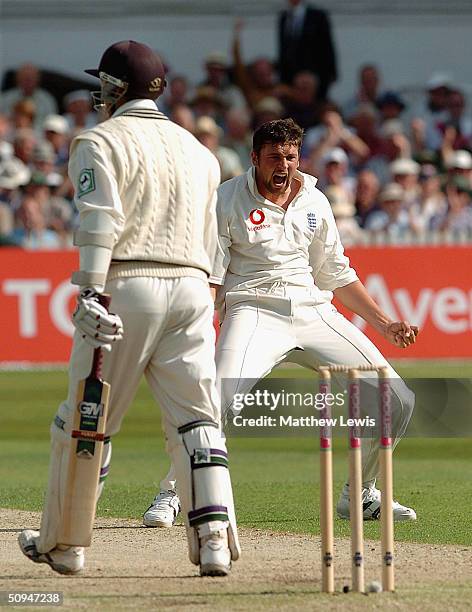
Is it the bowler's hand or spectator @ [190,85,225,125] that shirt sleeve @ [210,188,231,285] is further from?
spectator @ [190,85,225,125]

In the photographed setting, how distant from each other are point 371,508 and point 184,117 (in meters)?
12.7

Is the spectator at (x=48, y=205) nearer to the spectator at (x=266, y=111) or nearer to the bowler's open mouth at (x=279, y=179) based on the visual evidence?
the spectator at (x=266, y=111)

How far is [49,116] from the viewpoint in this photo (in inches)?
856

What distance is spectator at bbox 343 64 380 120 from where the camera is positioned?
21.9 meters

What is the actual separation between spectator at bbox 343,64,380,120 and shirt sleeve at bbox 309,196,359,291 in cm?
1415

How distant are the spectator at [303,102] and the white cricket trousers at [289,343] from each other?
13.7m

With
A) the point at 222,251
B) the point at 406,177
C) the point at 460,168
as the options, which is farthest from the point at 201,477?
the point at 460,168

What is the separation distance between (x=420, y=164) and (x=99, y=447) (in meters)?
14.8

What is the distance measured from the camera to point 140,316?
5918 mm

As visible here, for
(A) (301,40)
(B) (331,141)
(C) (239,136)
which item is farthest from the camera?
(A) (301,40)

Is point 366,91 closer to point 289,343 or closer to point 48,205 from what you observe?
point 48,205

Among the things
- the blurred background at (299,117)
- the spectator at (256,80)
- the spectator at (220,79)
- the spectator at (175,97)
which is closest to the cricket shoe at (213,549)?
the blurred background at (299,117)

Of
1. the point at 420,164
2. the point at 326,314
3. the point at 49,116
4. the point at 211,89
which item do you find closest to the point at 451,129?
the point at 420,164

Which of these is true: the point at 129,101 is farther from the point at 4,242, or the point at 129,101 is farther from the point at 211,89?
the point at 211,89
